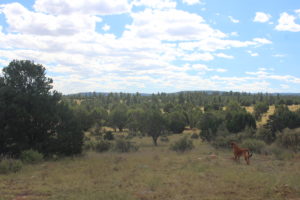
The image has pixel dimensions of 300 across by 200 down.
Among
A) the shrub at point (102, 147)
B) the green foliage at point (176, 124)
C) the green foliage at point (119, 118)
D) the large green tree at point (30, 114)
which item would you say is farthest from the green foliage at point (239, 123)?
the green foliage at point (119, 118)

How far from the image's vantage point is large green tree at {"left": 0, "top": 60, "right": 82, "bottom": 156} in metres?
19.6

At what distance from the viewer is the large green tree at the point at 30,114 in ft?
64.4

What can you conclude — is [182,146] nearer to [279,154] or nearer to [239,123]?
[279,154]

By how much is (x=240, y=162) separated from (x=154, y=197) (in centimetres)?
951

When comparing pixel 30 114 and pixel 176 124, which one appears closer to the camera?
pixel 30 114

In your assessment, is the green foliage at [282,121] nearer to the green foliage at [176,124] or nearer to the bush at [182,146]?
the bush at [182,146]

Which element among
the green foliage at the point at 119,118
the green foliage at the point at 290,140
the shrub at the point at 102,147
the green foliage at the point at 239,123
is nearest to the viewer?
the green foliage at the point at 290,140

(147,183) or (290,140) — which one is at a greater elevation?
(147,183)

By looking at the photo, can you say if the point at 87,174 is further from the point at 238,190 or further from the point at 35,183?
the point at 238,190

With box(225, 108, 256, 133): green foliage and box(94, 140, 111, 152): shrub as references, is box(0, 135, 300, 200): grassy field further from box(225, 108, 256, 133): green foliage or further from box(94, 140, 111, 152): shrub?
box(225, 108, 256, 133): green foliage

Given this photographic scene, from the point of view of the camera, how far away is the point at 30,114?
2044cm

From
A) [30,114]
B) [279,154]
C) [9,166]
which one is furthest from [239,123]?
[9,166]

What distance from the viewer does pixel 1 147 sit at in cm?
1967

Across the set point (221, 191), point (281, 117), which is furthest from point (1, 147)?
point (281, 117)
